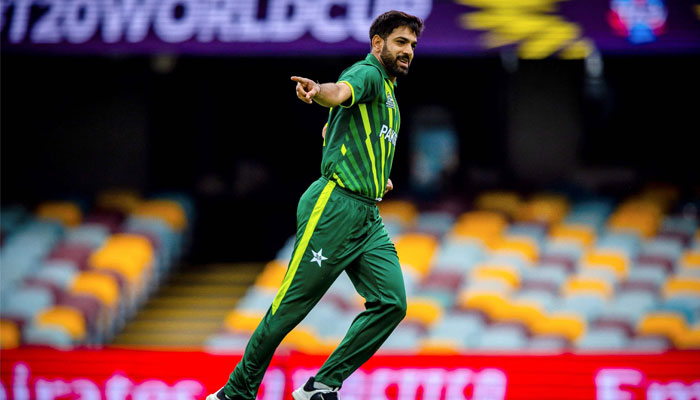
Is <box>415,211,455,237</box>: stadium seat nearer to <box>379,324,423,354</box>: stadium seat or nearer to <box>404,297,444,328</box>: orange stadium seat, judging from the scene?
<box>404,297,444,328</box>: orange stadium seat

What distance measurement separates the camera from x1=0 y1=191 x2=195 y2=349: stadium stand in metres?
9.47

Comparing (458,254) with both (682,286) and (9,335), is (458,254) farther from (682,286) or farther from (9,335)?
(9,335)

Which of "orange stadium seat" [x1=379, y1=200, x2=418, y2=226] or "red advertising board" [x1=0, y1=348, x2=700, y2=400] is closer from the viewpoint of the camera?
"red advertising board" [x1=0, y1=348, x2=700, y2=400]

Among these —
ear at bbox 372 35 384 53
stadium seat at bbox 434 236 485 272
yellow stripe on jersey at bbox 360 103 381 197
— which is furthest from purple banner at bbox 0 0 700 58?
yellow stripe on jersey at bbox 360 103 381 197

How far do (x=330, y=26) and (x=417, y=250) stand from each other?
2.42m

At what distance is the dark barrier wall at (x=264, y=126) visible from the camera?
38.0 ft

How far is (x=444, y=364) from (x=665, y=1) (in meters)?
4.50

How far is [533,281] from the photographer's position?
986 centimetres

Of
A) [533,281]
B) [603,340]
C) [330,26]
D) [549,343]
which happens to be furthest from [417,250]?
[330,26]

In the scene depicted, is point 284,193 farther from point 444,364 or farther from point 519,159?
point 444,364

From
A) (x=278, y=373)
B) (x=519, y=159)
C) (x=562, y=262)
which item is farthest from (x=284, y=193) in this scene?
(x=278, y=373)

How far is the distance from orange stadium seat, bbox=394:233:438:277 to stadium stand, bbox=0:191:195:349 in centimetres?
265

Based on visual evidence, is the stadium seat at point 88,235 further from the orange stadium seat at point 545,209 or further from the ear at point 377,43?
the ear at point 377,43

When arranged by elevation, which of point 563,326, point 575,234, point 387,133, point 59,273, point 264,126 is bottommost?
point 387,133
